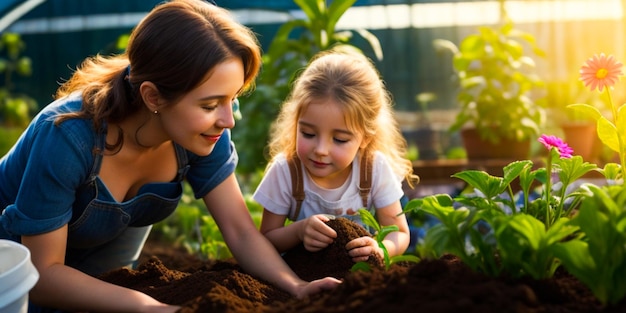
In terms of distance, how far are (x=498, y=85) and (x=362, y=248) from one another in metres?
2.51

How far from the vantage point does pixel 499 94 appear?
14.7 feet

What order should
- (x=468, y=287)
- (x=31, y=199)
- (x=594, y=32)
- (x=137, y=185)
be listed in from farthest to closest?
(x=594, y=32) → (x=137, y=185) → (x=31, y=199) → (x=468, y=287)

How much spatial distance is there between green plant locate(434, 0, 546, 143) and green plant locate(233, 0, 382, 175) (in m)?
0.56

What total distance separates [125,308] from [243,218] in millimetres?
639

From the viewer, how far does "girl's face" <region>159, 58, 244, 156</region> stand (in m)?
2.16

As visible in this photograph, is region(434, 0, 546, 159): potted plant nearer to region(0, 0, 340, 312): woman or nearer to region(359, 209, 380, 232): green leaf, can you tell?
region(0, 0, 340, 312): woman

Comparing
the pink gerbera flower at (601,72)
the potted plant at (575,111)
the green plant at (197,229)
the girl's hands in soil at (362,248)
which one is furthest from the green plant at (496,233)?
the potted plant at (575,111)

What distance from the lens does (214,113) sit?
7.14 feet

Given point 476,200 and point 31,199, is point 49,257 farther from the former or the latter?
point 476,200

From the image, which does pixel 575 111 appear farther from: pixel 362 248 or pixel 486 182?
pixel 486 182

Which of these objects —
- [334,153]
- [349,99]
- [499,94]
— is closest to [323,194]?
[334,153]

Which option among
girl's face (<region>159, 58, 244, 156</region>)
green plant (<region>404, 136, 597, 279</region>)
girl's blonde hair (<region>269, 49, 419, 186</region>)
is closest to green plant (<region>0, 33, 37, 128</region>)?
girl's blonde hair (<region>269, 49, 419, 186</region>)

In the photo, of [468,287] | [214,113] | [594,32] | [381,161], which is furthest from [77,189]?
[594,32]

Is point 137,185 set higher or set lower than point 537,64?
higher
